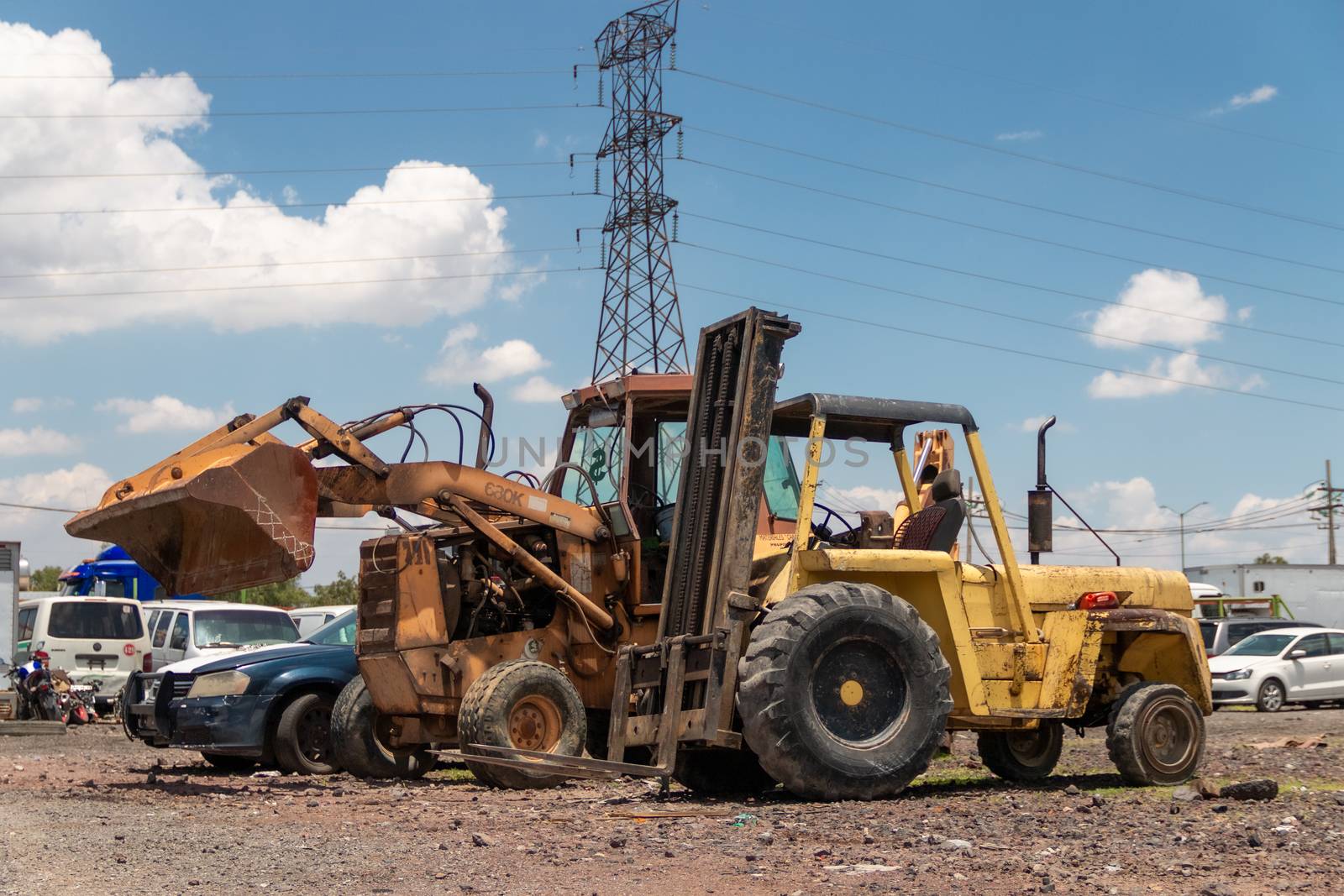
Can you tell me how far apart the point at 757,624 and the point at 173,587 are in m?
4.30

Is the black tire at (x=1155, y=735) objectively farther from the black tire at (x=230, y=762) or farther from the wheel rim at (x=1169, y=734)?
the black tire at (x=230, y=762)

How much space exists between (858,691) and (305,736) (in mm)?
5738

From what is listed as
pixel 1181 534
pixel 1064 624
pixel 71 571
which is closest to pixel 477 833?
pixel 1064 624

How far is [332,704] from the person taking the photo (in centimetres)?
1268

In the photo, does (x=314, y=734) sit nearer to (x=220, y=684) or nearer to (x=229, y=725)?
(x=229, y=725)

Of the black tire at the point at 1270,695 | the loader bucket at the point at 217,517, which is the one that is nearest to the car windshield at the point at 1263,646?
the black tire at the point at 1270,695

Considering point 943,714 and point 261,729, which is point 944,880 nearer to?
point 943,714

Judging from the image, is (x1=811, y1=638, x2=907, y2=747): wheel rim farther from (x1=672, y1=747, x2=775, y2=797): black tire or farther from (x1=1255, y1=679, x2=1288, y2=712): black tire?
(x1=1255, y1=679, x2=1288, y2=712): black tire

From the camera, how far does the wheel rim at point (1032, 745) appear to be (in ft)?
35.3

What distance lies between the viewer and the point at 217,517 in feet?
32.4

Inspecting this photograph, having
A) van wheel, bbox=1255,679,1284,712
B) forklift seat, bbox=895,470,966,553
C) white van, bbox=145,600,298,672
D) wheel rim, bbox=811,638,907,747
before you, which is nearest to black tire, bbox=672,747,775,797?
wheel rim, bbox=811,638,907,747

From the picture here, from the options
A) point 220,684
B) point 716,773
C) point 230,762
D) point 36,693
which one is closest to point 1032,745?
point 716,773

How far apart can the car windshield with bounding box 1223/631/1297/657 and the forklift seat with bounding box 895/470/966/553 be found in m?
17.2

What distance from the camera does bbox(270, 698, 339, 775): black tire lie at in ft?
40.5
